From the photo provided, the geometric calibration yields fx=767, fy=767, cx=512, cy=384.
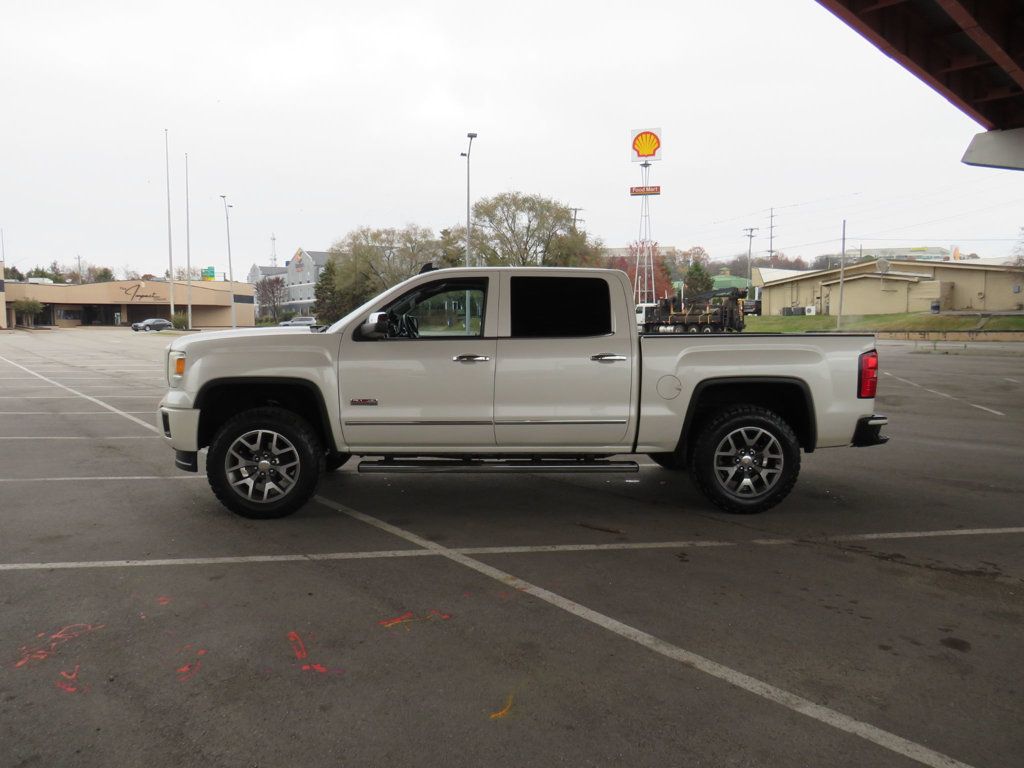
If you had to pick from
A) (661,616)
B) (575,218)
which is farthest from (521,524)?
(575,218)

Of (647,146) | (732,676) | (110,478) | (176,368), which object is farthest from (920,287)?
(732,676)

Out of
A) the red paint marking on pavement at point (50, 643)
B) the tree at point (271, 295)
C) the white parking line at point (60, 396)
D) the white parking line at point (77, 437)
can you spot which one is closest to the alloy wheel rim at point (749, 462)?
the red paint marking on pavement at point (50, 643)

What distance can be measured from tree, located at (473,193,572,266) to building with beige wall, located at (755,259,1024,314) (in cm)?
2332

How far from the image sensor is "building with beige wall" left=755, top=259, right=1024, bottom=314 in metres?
54.8

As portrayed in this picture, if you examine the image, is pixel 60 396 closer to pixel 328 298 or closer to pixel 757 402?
pixel 757 402

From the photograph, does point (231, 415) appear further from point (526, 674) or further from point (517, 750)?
point (517, 750)

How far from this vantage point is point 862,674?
361cm

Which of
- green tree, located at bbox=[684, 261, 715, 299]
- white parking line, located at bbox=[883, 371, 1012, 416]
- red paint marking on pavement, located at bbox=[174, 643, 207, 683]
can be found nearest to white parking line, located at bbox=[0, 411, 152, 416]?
red paint marking on pavement, located at bbox=[174, 643, 207, 683]

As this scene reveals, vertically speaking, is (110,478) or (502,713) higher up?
(110,478)

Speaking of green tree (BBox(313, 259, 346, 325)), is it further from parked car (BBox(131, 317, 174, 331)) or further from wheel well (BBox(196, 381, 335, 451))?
wheel well (BBox(196, 381, 335, 451))

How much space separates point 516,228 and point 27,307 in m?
54.2

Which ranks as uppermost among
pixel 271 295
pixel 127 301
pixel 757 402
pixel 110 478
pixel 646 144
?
pixel 646 144

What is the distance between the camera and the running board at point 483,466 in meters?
6.05

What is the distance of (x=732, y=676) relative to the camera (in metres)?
3.57
